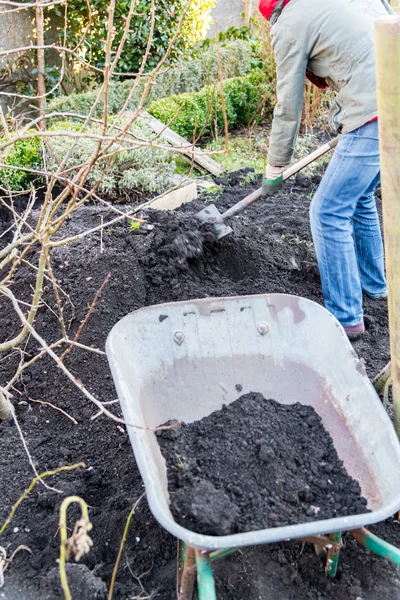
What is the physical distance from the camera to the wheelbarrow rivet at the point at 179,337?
233cm

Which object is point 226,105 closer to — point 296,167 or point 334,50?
point 296,167

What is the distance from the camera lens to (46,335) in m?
3.33

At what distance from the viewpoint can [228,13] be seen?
1054 centimetres

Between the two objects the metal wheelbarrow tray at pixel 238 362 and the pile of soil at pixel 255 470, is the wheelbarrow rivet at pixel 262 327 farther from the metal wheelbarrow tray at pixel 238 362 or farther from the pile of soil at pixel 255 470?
the pile of soil at pixel 255 470

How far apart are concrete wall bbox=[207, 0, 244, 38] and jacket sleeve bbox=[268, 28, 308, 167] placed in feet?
26.5

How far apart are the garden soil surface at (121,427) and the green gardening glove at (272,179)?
0.48 metres

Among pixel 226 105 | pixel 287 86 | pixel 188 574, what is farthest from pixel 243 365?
pixel 226 105

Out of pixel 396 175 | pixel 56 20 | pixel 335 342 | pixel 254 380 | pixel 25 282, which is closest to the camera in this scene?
pixel 396 175

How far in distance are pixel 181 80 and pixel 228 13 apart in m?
3.06

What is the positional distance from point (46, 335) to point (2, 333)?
0.93 feet

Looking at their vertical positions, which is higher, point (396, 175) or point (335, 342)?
point (396, 175)

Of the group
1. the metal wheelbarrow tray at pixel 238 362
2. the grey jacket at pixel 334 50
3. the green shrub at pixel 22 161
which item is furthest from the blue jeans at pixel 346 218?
the green shrub at pixel 22 161

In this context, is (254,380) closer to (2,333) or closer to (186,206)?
(2,333)

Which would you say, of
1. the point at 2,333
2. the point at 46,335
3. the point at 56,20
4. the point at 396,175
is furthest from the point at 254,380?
the point at 56,20
